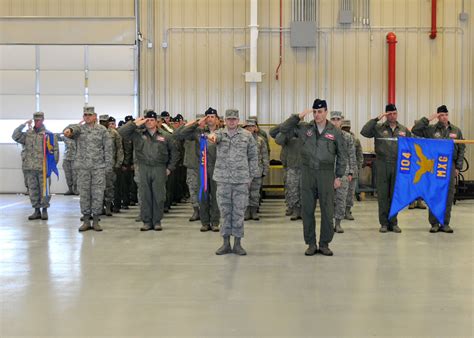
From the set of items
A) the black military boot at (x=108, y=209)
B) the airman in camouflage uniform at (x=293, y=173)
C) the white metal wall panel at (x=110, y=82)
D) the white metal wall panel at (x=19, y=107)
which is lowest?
the black military boot at (x=108, y=209)

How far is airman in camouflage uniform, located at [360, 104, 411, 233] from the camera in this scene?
26.8 feet

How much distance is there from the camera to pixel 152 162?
327 inches

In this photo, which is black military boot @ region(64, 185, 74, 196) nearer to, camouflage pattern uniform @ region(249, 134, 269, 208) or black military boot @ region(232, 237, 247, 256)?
camouflage pattern uniform @ region(249, 134, 269, 208)

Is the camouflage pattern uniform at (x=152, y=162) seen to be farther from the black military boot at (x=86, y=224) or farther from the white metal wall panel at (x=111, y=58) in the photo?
the white metal wall panel at (x=111, y=58)

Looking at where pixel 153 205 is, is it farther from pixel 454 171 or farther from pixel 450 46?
pixel 450 46

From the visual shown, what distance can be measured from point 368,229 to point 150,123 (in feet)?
11.8

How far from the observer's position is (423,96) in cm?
1444

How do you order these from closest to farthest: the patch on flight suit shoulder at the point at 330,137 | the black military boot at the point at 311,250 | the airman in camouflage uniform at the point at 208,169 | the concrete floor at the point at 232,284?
the concrete floor at the point at 232,284
the patch on flight suit shoulder at the point at 330,137
the black military boot at the point at 311,250
the airman in camouflage uniform at the point at 208,169

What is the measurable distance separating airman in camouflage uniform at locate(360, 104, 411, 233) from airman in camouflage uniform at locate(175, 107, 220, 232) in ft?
7.26

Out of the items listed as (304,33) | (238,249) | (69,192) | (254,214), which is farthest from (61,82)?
(238,249)

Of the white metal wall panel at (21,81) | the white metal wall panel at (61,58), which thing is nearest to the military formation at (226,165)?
the white metal wall panel at (61,58)

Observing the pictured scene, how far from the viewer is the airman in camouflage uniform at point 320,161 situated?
6473mm

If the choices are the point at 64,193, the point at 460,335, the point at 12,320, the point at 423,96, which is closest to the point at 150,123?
the point at 12,320

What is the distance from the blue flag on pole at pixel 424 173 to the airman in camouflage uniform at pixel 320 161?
1875 mm
